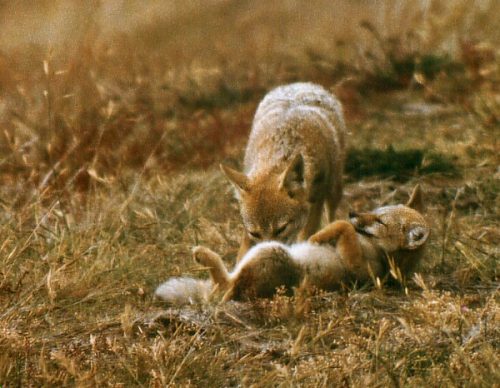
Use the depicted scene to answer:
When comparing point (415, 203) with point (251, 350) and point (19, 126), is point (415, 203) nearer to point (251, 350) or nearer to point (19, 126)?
point (251, 350)

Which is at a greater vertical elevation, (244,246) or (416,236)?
(416,236)

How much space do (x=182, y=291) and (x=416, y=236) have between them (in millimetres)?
1430

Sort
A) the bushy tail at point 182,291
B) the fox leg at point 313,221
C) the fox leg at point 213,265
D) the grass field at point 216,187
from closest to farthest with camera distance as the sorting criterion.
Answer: the grass field at point 216,187, the bushy tail at point 182,291, the fox leg at point 213,265, the fox leg at point 313,221

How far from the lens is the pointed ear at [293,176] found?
5.85 metres

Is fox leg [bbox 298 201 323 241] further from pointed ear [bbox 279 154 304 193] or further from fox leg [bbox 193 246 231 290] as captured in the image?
fox leg [bbox 193 246 231 290]

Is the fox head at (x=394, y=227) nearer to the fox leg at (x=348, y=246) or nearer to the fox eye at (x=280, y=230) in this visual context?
the fox leg at (x=348, y=246)

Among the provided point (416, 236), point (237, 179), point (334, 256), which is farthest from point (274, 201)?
point (416, 236)

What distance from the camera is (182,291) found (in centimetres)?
480

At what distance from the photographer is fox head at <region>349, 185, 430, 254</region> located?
5168 mm

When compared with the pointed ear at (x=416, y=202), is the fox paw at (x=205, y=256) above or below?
above

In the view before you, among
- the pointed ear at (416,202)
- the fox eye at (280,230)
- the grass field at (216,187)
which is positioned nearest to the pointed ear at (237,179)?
the fox eye at (280,230)

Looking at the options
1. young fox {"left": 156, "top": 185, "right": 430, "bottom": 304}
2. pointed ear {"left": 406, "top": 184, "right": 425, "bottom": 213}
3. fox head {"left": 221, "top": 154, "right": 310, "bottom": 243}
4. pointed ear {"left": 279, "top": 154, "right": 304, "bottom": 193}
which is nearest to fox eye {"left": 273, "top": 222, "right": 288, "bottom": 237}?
fox head {"left": 221, "top": 154, "right": 310, "bottom": 243}

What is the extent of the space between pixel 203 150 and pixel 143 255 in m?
3.57

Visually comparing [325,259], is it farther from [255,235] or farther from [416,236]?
[255,235]
